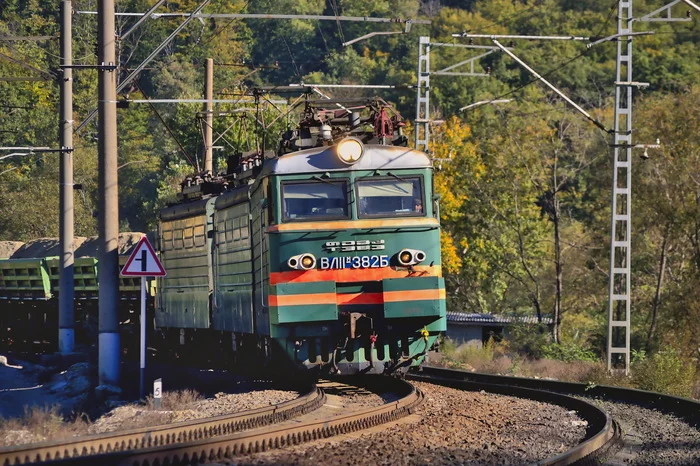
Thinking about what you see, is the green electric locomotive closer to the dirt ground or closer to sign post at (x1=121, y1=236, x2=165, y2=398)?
sign post at (x1=121, y1=236, x2=165, y2=398)

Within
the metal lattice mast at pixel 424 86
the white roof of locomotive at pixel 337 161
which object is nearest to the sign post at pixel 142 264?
the white roof of locomotive at pixel 337 161

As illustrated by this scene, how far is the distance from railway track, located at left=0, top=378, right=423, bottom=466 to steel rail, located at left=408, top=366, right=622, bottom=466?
2.40m

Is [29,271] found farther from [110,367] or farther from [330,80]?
[330,80]

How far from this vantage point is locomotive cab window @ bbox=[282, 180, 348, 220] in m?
16.0

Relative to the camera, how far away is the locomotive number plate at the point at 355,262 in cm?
1584

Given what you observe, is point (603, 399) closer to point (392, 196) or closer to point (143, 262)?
point (392, 196)

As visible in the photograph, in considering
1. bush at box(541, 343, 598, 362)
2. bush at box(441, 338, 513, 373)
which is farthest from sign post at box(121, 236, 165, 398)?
bush at box(541, 343, 598, 362)

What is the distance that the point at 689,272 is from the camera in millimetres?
33500

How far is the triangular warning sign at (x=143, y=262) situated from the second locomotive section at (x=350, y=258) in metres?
1.56

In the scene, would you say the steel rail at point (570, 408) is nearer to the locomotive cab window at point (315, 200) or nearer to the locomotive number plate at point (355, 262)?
the locomotive number plate at point (355, 262)

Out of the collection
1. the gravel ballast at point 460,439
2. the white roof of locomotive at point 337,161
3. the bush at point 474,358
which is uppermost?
the white roof of locomotive at point 337,161

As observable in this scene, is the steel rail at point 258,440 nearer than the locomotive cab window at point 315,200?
Yes

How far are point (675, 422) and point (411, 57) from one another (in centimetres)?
8398

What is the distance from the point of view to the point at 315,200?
53.0 ft
